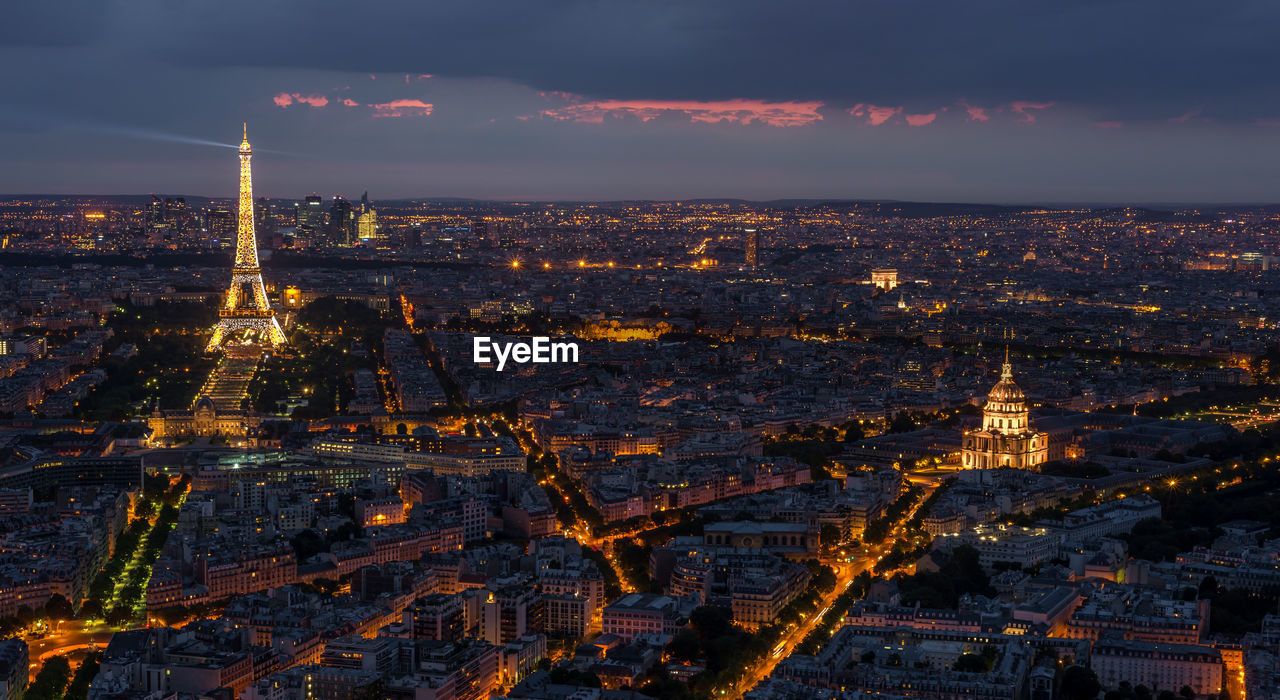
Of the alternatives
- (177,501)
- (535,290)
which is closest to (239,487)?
(177,501)

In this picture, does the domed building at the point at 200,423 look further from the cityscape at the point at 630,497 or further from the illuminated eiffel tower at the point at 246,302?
the illuminated eiffel tower at the point at 246,302

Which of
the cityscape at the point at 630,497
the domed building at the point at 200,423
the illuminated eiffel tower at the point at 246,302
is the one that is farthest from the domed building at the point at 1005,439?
the illuminated eiffel tower at the point at 246,302

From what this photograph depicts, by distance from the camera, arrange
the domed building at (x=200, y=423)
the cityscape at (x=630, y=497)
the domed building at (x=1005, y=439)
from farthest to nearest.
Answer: the domed building at (x=200, y=423), the domed building at (x=1005, y=439), the cityscape at (x=630, y=497)

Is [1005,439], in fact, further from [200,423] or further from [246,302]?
[246,302]

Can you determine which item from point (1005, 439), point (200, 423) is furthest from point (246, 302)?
point (1005, 439)

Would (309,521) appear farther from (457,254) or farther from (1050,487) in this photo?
(457,254)

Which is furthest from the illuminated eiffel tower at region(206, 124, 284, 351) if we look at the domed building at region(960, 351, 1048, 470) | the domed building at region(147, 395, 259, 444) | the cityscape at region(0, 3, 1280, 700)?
the domed building at region(960, 351, 1048, 470)

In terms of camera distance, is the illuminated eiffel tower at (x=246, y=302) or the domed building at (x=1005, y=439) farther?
the illuminated eiffel tower at (x=246, y=302)
